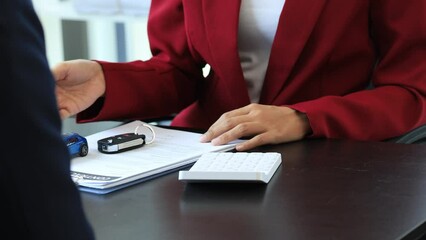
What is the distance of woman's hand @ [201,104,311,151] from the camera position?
117 centimetres

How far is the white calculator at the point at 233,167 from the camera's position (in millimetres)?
938

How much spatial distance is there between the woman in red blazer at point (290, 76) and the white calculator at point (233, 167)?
13cm

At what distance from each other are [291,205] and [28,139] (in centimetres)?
44

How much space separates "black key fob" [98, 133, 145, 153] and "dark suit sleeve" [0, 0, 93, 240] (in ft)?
2.00

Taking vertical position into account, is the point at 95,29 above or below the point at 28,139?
below

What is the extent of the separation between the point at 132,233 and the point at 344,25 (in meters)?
0.71

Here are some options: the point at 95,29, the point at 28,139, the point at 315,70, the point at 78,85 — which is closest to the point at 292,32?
the point at 315,70

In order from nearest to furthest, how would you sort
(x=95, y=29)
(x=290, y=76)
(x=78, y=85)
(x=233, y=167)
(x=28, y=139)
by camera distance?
(x=28, y=139) < (x=233, y=167) < (x=78, y=85) < (x=290, y=76) < (x=95, y=29)

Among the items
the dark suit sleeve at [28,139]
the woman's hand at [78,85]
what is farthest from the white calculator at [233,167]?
the dark suit sleeve at [28,139]

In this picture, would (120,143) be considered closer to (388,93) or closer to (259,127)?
(259,127)

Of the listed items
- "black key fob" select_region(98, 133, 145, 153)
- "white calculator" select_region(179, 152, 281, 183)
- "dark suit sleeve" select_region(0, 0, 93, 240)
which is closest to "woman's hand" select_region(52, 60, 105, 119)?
"black key fob" select_region(98, 133, 145, 153)

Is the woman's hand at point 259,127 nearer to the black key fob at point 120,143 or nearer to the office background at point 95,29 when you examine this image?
the black key fob at point 120,143

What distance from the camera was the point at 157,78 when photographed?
1.46 metres

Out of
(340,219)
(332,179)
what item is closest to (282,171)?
(332,179)
